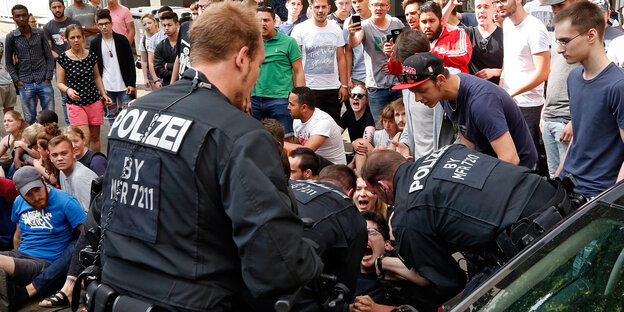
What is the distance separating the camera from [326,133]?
6.15m

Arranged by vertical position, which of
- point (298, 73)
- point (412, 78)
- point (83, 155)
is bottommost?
point (83, 155)

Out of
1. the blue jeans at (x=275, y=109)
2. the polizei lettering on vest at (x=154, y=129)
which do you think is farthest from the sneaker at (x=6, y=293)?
the polizei lettering on vest at (x=154, y=129)

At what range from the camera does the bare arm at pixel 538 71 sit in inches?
204

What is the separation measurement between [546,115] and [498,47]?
1.04 metres

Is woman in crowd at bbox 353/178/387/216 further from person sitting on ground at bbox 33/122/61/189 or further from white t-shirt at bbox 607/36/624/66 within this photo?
person sitting on ground at bbox 33/122/61/189

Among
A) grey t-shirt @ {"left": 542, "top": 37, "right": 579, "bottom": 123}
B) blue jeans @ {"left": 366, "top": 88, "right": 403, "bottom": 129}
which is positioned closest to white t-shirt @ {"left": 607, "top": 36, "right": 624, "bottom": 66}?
grey t-shirt @ {"left": 542, "top": 37, "right": 579, "bottom": 123}

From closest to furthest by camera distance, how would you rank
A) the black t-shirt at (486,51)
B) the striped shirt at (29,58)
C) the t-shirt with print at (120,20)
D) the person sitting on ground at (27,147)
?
the black t-shirt at (486,51) → the person sitting on ground at (27,147) → the striped shirt at (29,58) → the t-shirt with print at (120,20)

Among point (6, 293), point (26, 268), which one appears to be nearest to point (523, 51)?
point (26, 268)

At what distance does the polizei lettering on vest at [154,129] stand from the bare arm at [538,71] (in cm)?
362

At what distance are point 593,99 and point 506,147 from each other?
0.53 m

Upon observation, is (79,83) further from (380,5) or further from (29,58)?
(380,5)

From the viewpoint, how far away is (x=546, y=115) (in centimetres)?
508

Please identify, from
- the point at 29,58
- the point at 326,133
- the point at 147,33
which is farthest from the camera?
the point at 147,33

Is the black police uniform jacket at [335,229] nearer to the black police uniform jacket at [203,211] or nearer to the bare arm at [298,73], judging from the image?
the black police uniform jacket at [203,211]
